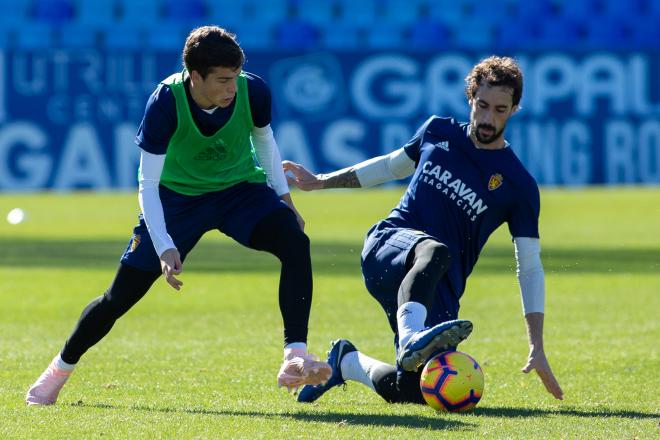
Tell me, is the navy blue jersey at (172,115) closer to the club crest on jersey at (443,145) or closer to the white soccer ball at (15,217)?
the club crest on jersey at (443,145)

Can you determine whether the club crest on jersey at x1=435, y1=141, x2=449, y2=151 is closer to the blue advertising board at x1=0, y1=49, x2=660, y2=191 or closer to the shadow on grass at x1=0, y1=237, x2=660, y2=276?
the shadow on grass at x1=0, y1=237, x2=660, y2=276

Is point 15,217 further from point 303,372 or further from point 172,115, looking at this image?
point 303,372

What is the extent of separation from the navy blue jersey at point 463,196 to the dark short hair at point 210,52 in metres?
1.12

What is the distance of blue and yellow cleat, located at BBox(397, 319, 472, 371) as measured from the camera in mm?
5438

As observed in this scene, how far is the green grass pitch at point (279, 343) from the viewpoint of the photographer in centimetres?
571

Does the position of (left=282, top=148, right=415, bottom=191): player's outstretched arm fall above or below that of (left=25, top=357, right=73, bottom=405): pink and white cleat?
above

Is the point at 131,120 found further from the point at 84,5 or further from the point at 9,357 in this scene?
the point at 9,357

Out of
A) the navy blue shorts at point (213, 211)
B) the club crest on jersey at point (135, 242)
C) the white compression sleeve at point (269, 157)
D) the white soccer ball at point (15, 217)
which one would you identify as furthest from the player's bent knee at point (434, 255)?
the white soccer ball at point (15, 217)

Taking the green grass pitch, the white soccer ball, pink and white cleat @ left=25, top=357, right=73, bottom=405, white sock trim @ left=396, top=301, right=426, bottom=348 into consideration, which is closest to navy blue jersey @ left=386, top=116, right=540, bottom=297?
white sock trim @ left=396, top=301, right=426, bottom=348

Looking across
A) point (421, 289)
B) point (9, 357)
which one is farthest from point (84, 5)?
point (421, 289)

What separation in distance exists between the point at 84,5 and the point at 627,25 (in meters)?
12.9

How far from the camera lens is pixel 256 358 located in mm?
8141

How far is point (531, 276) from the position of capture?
20.4 feet

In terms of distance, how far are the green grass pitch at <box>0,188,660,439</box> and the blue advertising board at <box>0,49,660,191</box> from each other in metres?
7.38
